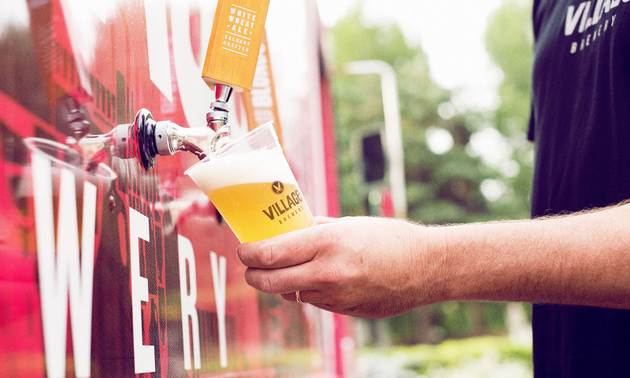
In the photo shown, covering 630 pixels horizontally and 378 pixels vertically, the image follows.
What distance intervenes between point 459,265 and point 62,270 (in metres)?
0.63

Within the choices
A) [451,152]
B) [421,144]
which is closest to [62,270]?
[451,152]

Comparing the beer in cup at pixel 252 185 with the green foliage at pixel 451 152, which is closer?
the beer in cup at pixel 252 185

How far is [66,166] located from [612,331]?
4.35ft

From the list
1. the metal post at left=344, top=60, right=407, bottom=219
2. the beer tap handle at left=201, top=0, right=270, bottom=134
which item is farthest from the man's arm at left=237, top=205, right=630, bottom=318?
the metal post at left=344, top=60, right=407, bottom=219

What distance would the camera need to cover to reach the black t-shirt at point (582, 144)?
4.29 ft

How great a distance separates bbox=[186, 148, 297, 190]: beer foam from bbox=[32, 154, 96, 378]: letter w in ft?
0.55

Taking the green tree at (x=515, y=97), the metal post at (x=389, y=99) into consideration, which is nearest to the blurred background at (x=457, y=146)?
the green tree at (x=515, y=97)

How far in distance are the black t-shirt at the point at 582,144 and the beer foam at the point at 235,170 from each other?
37.3 inches

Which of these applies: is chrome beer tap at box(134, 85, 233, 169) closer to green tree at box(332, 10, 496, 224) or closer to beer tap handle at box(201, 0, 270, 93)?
beer tap handle at box(201, 0, 270, 93)

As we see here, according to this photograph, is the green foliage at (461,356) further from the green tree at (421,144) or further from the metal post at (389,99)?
the green tree at (421,144)

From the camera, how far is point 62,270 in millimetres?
592

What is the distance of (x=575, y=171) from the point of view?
1.41 m

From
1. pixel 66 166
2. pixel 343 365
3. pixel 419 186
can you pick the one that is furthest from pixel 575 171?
pixel 419 186

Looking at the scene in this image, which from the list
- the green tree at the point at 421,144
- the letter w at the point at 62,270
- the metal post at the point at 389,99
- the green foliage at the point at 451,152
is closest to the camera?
the letter w at the point at 62,270
